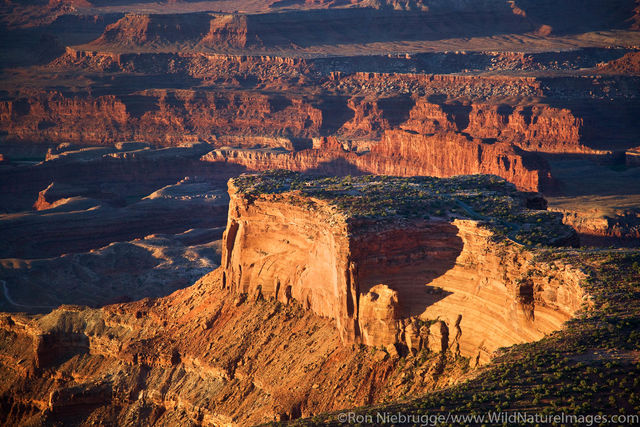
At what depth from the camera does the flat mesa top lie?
41031 mm

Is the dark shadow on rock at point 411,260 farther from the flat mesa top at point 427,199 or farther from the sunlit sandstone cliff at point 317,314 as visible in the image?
the flat mesa top at point 427,199

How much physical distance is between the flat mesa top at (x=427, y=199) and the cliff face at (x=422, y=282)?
981mm

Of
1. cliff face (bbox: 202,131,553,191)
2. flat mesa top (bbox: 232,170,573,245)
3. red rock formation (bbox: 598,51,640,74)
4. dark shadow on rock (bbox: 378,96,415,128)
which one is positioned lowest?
cliff face (bbox: 202,131,553,191)

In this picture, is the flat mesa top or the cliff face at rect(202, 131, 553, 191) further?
the cliff face at rect(202, 131, 553, 191)

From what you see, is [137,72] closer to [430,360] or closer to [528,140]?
[528,140]

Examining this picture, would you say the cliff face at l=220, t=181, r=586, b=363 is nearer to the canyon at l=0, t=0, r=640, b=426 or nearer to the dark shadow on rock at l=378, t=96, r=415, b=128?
the canyon at l=0, t=0, r=640, b=426

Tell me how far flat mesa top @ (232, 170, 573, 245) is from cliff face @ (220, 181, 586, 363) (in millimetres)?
981

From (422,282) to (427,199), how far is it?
17.9 ft

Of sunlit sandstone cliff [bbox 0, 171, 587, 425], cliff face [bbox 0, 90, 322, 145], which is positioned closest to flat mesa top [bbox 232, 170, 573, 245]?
sunlit sandstone cliff [bbox 0, 171, 587, 425]

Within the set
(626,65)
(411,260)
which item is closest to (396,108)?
(626,65)

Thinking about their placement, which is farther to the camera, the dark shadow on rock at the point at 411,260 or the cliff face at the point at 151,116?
the cliff face at the point at 151,116

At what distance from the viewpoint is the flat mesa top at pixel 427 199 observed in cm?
4103

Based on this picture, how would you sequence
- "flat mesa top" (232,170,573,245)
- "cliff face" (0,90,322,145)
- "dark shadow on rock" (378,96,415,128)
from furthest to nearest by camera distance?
"cliff face" (0,90,322,145) → "dark shadow on rock" (378,96,415,128) → "flat mesa top" (232,170,573,245)

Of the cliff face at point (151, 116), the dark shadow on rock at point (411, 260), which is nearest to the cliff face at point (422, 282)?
the dark shadow on rock at point (411, 260)
